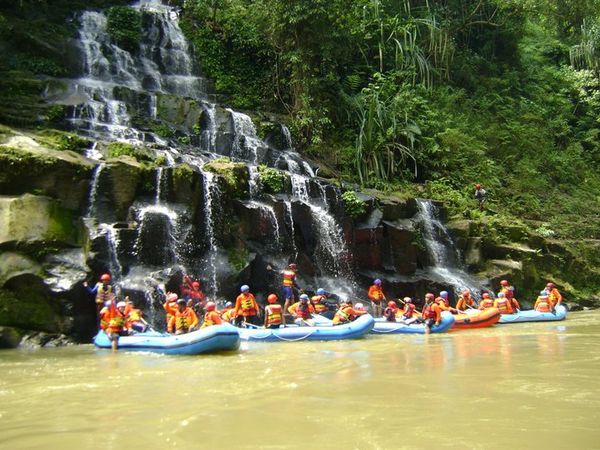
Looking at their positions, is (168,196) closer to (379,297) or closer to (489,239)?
(379,297)

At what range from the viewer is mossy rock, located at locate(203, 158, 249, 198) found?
15.3m

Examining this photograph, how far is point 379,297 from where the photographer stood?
15.0m

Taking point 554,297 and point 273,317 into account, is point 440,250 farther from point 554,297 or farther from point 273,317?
point 273,317

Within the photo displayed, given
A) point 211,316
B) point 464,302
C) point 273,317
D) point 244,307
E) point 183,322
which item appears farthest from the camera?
point 464,302

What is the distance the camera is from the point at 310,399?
5.95m

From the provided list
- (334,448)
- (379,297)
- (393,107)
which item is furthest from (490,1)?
(334,448)

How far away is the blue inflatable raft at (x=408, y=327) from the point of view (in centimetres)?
1272

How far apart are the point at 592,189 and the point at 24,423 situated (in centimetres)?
2586

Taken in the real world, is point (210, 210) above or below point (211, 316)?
above

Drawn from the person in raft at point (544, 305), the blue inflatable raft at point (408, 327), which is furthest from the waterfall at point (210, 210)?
the person in raft at point (544, 305)

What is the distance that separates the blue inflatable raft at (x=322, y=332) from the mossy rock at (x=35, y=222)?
465cm

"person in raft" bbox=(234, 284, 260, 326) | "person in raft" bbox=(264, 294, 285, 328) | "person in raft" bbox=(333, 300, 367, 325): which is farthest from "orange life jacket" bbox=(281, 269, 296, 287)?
"person in raft" bbox=(333, 300, 367, 325)

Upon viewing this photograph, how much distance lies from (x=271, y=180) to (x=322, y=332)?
19.5ft

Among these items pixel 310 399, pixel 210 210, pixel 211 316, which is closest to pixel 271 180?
pixel 210 210
